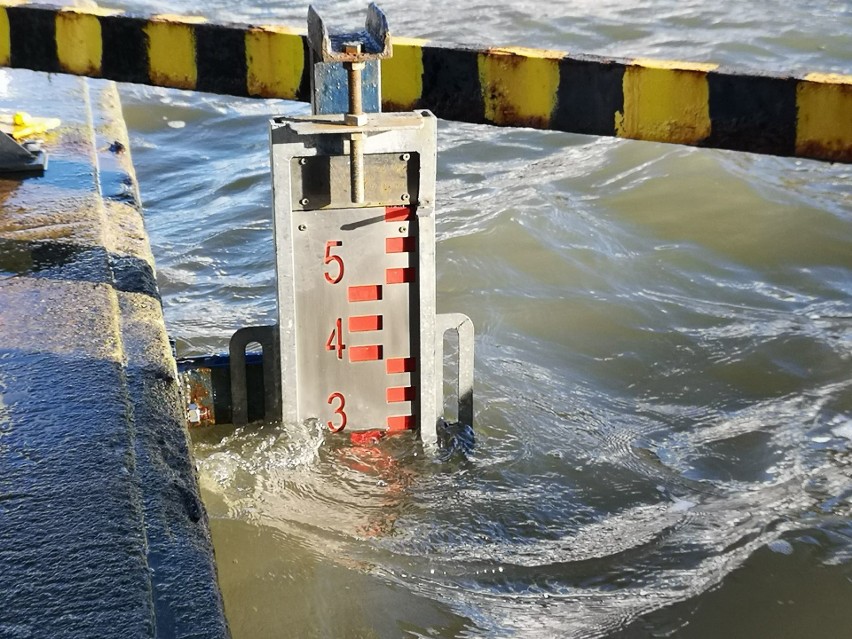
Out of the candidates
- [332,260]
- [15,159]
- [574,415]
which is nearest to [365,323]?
[332,260]

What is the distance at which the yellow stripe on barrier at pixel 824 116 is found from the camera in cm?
310

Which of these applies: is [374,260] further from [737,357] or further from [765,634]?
[737,357]

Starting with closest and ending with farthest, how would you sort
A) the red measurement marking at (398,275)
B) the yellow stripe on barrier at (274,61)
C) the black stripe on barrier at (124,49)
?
the red measurement marking at (398,275) → the yellow stripe on barrier at (274,61) → the black stripe on barrier at (124,49)

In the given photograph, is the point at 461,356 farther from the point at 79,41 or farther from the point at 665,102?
the point at 79,41

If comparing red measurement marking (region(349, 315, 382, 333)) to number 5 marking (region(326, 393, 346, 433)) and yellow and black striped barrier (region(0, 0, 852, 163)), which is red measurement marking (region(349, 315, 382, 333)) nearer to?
number 5 marking (region(326, 393, 346, 433))

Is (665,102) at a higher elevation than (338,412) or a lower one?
higher

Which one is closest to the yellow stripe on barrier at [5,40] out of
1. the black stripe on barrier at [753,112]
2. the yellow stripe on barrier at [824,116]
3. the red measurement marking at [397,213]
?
the red measurement marking at [397,213]

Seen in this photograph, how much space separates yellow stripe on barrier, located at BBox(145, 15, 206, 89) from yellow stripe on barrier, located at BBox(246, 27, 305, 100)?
0.63ft

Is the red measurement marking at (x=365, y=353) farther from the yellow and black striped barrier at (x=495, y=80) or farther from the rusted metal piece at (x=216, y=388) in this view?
the yellow and black striped barrier at (x=495, y=80)

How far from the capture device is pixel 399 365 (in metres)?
3.29

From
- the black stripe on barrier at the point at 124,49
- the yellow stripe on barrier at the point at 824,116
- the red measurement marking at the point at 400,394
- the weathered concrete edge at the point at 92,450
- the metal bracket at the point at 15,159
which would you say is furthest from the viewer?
the metal bracket at the point at 15,159

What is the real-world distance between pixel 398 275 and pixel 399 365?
268mm

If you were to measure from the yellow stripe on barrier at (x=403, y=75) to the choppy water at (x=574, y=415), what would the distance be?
1.04 meters

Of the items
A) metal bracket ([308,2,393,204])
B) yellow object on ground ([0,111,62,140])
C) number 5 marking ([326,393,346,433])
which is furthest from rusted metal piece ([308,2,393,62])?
yellow object on ground ([0,111,62,140])
